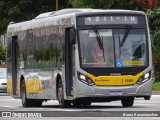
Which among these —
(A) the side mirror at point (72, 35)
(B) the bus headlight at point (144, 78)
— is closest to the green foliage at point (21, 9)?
(A) the side mirror at point (72, 35)

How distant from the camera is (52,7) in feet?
234

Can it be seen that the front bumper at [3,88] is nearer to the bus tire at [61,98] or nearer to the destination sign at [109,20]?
the bus tire at [61,98]

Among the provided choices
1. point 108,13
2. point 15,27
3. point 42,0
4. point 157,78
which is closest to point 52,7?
point 42,0

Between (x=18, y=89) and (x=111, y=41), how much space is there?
6.80 metres

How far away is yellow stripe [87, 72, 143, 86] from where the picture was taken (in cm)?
2609

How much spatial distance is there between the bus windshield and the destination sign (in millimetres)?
264

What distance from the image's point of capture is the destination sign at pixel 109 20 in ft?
87.1

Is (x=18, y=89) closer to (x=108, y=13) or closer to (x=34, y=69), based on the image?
(x=34, y=69)

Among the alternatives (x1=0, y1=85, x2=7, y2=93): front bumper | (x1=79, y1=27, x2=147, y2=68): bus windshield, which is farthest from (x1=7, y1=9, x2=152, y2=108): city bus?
(x1=0, y1=85, x2=7, y2=93): front bumper

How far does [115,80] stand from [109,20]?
187cm

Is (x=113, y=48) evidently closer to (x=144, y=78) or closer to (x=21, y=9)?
(x=144, y=78)

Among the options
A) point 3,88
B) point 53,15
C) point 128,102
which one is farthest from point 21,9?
point 128,102

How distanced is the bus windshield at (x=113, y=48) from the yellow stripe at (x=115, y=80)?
1.10ft

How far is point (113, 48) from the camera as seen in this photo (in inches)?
1035
